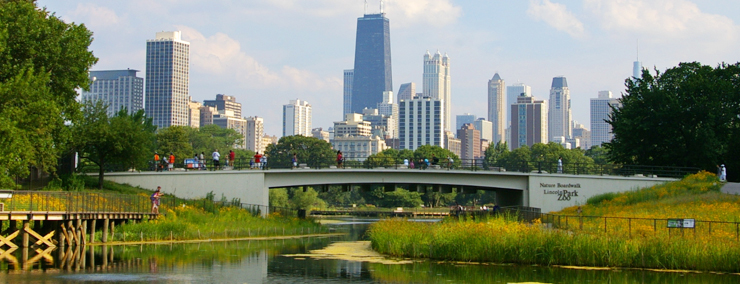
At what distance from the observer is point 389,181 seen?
6831 centimetres

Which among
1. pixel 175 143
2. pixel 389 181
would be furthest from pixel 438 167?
pixel 175 143

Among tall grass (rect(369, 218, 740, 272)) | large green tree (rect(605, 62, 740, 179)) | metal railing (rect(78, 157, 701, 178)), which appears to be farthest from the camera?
large green tree (rect(605, 62, 740, 179))

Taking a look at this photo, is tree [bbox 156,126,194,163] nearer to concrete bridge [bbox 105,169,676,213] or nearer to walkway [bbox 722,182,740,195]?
concrete bridge [bbox 105,169,676,213]

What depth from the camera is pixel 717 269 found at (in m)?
32.3

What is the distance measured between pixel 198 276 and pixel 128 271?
3.10m

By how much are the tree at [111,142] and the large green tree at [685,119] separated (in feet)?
134

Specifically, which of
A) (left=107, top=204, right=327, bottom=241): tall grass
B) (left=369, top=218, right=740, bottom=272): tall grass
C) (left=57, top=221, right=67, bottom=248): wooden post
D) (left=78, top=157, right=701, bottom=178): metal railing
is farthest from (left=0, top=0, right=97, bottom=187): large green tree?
(left=369, top=218, right=740, bottom=272): tall grass

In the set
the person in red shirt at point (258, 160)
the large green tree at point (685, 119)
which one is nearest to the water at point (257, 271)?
the person in red shirt at point (258, 160)

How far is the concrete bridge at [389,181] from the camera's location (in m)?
64.1

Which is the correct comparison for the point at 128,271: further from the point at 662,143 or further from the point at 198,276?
the point at 662,143

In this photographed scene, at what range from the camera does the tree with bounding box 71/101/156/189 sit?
58312mm

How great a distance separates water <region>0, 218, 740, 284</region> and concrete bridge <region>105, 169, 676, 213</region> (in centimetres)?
2381

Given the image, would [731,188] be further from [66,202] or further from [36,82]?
[36,82]

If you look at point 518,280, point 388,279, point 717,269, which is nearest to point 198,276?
point 388,279
